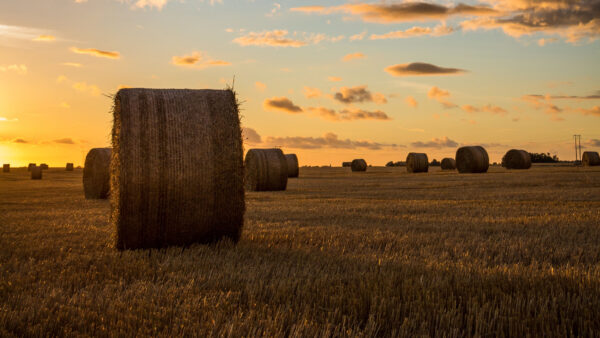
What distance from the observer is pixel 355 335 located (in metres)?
3.32

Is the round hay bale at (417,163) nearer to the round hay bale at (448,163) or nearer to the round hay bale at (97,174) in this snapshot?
the round hay bale at (448,163)

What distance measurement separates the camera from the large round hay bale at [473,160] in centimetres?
3631

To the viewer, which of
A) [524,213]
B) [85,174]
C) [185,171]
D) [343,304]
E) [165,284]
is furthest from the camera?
[85,174]

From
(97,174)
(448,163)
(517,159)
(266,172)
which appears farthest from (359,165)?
(97,174)

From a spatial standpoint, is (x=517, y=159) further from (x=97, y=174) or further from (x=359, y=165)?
(x=97, y=174)

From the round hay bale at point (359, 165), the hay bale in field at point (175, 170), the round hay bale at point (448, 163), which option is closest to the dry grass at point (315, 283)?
the hay bale in field at point (175, 170)

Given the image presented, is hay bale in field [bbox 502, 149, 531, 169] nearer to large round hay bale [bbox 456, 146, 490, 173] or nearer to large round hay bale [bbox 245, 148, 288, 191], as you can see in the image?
large round hay bale [bbox 456, 146, 490, 173]

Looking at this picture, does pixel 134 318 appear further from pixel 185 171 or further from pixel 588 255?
pixel 588 255

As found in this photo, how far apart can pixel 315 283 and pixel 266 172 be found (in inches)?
666

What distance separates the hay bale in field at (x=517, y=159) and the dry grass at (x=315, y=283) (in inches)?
1432

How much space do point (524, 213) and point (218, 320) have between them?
9376 mm

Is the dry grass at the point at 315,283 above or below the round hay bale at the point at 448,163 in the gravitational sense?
below

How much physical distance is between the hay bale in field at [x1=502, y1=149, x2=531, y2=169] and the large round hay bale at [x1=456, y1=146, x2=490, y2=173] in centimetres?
714

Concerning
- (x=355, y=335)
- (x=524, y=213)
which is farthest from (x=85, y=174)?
(x=355, y=335)
